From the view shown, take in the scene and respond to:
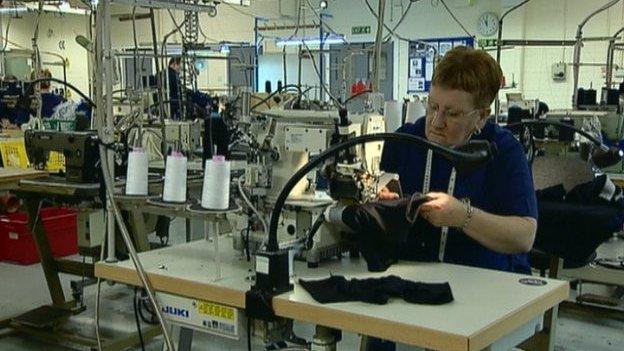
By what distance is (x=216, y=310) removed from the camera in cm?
162

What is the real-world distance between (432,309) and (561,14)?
8337 mm

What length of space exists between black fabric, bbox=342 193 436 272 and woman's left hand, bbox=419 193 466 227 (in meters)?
0.02

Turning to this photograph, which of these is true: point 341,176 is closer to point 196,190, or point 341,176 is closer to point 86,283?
point 196,190

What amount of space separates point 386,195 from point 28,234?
3.74m

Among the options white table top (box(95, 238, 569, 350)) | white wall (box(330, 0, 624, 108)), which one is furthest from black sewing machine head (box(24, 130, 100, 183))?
white wall (box(330, 0, 624, 108))

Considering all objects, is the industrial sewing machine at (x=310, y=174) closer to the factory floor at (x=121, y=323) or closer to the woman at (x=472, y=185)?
the woman at (x=472, y=185)

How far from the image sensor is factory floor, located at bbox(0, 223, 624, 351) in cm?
336

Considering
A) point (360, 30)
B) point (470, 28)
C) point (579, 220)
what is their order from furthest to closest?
point (360, 30) < point (470, 28) < point (579, 220)

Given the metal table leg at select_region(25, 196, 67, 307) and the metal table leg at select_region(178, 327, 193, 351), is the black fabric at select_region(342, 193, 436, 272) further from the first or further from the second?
the metal table leg at select_region(25, 196, 67, 307)

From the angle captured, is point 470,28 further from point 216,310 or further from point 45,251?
point 216,310

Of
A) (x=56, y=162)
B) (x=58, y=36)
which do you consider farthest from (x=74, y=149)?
(x=58, y=36)

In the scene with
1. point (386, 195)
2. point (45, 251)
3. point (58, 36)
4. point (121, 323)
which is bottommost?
point (121, 323)

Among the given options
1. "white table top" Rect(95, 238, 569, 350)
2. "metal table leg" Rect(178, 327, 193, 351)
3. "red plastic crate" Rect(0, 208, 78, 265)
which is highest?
"white table top" Rect(95, 238, 569, 350)

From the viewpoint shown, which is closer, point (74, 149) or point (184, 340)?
point (184, 340)
